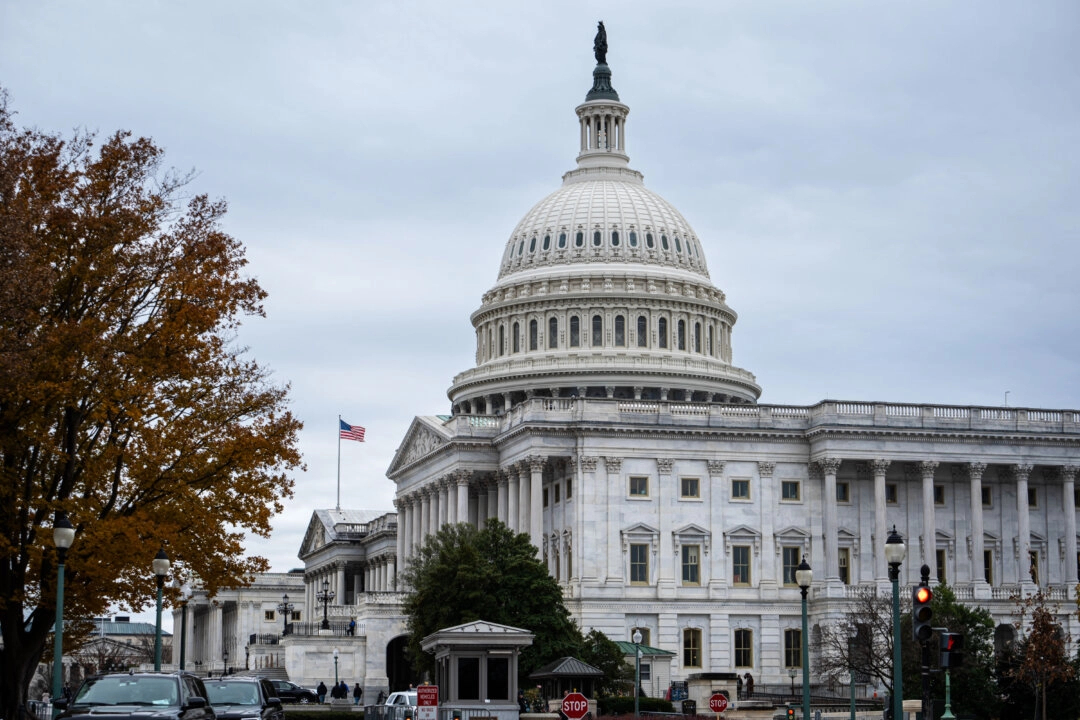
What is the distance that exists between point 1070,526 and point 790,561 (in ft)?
58.4

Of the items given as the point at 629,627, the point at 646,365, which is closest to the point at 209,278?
the point at 629,627

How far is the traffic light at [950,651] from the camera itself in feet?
126

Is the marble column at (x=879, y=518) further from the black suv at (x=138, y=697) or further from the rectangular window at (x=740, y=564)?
the black suv at (x=138, y=697)

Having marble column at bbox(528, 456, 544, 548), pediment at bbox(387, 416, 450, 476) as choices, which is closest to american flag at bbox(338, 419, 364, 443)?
pediment at bbox(387, 416, 450, 476)

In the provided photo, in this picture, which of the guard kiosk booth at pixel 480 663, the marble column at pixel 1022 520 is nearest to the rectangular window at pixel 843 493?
the marble column at pixel 1022 520

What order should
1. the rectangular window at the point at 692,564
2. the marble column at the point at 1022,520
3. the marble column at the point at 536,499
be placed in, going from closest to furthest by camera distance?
the rectangular window at the point at 692,564 → the marble column at the point at 536,499 → the marble column at the point at 1022,520

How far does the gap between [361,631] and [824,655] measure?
29535 mm

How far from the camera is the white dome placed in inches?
5659

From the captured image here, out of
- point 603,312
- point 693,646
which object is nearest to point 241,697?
point 693,646

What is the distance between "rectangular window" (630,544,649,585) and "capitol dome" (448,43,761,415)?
88.2 ft

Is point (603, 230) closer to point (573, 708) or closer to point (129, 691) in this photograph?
point (573, 708)

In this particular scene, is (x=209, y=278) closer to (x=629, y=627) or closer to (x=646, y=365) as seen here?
(x=629, y=627)

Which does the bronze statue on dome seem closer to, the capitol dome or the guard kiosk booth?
the capitol dome

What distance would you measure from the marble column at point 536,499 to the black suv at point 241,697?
64.1 meters
